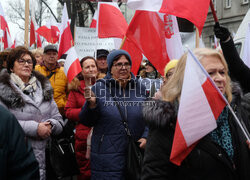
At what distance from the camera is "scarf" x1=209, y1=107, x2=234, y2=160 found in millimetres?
1880

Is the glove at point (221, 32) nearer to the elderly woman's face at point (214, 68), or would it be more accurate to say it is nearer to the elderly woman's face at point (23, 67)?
the elderly woman's face at point (214, 68)

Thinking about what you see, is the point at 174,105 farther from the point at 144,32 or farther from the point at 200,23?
the point at 144,32

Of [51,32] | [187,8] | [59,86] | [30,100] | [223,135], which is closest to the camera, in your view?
[223,135]

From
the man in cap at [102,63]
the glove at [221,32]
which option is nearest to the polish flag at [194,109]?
the glove at [221,32]

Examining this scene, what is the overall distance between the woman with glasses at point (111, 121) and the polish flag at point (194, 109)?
130 centimetres

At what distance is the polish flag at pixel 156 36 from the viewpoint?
3.75m

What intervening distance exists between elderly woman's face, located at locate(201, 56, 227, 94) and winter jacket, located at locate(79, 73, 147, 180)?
4.37ft

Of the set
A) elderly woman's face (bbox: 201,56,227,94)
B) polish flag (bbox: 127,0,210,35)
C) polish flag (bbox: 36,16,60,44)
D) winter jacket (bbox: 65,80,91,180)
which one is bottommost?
winter jacket (bbox: 65,80,91,180)

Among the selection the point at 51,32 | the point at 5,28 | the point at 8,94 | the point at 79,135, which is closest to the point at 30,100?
the point at 8,94

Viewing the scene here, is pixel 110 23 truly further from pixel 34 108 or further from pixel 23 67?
pixel 34 108

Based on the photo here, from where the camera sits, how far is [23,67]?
11.4ft

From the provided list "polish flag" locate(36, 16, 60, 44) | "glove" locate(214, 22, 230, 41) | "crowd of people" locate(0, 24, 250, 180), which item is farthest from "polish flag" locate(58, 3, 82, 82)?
"polish flag" locate(36, 16, 60, 44)

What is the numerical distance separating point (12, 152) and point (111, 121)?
5.11 ft

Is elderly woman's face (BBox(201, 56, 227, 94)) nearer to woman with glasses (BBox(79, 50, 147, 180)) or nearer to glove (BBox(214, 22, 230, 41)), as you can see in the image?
glove (BBox(214, 22, 230, 41))
